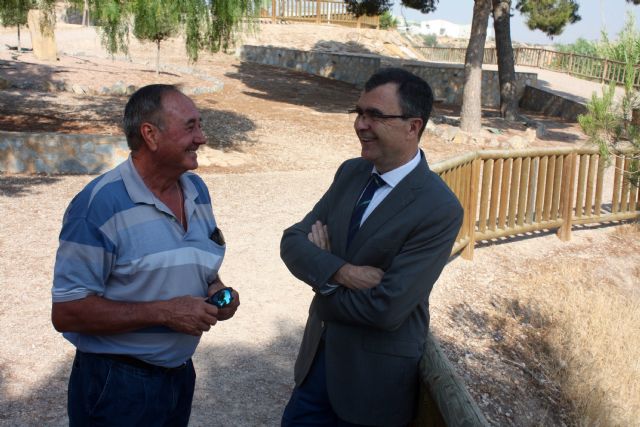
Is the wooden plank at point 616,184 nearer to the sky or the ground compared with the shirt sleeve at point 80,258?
nearer to the ground

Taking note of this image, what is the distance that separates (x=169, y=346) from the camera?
236 centimetres

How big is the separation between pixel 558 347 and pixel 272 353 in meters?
2.80

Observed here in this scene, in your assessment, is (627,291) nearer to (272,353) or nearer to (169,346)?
(272,353)

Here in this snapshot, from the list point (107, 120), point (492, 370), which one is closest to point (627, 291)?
point (492, 370)

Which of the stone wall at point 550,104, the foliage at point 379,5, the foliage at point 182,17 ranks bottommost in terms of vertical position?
the stone wall at point 550,104

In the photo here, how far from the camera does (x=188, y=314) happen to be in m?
2.26

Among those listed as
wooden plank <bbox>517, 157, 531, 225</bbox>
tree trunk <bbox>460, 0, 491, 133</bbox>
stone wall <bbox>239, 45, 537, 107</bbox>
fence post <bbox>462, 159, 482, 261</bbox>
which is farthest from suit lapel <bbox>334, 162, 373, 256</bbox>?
stone wall <bbox>239, 45, 537, 107</bbox>

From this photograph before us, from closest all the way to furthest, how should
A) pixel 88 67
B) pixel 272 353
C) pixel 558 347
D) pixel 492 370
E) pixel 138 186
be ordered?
1. pixel 138 186
2. pixel 272 353
3. pixel 492 370
4. pixel 558 347
5. pixel 88 67

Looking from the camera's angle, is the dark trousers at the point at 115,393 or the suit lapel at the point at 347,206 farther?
the suit lapel at the point at 347,206

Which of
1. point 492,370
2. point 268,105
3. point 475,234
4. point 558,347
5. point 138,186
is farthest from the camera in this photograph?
point 268,105

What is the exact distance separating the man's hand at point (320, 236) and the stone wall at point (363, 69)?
21721 millimetres

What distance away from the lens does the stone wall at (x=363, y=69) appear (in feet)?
80.5

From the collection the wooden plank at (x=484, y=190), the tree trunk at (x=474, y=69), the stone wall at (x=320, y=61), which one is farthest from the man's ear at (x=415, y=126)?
the stone wall at (x=320, y=61)

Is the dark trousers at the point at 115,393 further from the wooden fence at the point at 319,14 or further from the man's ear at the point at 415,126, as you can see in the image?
the wooden fence at the point at 319,14
